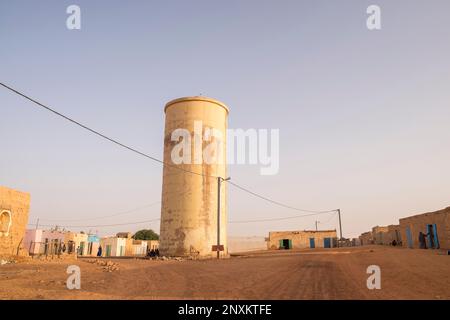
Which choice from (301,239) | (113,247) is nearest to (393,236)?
(301,239)

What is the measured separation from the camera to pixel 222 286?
9102 mm

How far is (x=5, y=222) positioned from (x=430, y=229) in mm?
30989

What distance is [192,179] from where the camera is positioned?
87.7 feet

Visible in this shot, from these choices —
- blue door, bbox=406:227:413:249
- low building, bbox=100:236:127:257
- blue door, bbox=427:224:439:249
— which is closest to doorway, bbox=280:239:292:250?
blue door, bbox=406:227:413:249

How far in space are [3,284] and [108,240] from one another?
151 feet

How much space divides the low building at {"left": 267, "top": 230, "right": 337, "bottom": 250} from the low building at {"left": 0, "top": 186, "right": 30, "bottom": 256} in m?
39.6

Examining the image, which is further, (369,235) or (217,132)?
(369,235)

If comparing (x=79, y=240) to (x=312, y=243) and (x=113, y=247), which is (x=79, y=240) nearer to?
(x=113, y=247)

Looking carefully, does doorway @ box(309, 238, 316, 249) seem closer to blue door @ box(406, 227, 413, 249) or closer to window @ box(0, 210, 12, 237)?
blue door @ box(406, 227, 413, 249)

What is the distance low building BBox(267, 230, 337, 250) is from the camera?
52.4m
